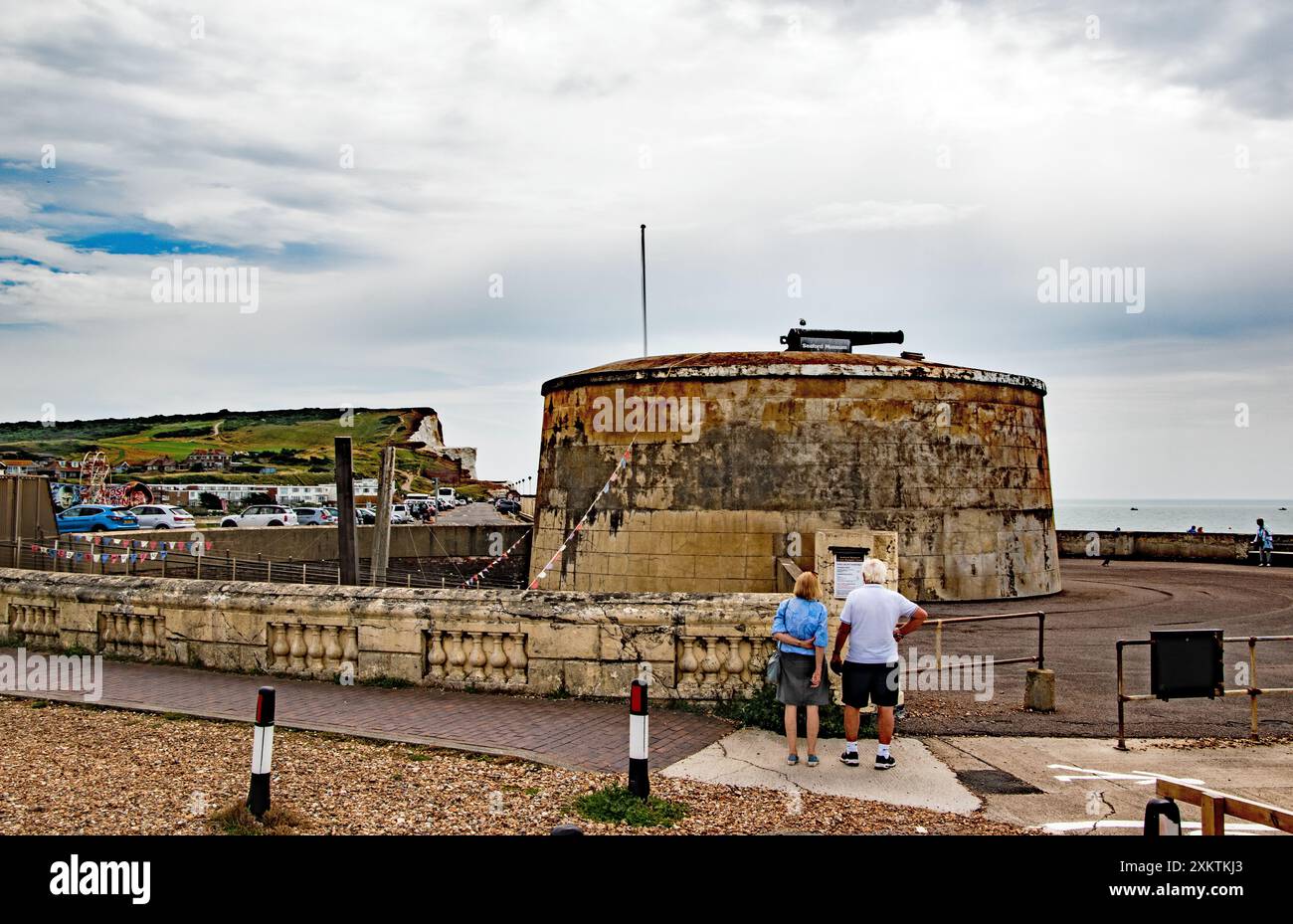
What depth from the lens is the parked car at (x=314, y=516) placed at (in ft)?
140

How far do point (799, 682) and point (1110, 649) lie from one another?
8483mm

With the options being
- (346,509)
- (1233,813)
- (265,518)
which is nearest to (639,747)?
(1233,813)

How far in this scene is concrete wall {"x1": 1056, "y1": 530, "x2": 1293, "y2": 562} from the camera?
31875 millimetres

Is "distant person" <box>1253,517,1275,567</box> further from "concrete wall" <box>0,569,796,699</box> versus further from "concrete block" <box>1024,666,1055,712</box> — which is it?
"concrete wall" <box>0,569,796,699</box>

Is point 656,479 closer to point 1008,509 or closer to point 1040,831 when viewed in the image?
point 1008,509

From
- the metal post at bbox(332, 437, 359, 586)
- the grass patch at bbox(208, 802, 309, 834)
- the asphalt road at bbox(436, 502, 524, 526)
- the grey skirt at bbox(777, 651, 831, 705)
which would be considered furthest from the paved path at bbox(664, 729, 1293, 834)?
the asphalt road at bbox(436, 502, 524, 526)

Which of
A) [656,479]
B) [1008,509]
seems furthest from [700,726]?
[1008,509]

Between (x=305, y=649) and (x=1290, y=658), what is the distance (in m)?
12.6

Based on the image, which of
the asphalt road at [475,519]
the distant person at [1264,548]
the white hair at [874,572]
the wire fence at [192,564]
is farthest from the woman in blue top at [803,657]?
the asphalt road at [475,519]

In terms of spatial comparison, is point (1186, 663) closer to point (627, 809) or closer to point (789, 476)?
point (627, 809)

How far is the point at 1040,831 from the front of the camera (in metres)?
6.01

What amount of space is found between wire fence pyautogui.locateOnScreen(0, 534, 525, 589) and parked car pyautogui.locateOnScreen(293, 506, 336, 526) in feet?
34.5

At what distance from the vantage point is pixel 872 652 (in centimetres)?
754

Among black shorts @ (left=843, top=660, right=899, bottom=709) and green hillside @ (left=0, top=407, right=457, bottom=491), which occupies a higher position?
green hillside @ (left=0, top=407, right=457, bottom=491)
